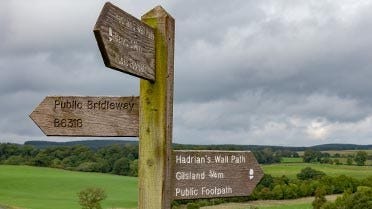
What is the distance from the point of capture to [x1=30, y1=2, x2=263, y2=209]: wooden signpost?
499 cm

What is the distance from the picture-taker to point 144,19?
202 inches

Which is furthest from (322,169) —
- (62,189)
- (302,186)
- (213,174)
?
(213,174)

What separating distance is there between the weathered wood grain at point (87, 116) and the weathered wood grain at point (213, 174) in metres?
0.48

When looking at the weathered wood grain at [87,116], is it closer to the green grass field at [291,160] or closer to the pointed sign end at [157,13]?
the pointed sign end at [157,13]

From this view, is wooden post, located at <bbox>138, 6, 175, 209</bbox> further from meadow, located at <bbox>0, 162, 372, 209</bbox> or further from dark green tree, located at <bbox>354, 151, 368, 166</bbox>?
dark green tree, located at <bbox>354, 151, 368, 166</bbox>

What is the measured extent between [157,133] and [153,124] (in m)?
0.08

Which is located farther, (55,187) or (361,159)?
(361,159)

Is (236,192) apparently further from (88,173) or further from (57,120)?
(88,173)

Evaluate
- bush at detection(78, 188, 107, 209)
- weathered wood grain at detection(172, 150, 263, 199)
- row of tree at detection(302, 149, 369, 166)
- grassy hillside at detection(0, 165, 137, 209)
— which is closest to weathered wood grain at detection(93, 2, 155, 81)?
weathered wood grain at detection(172, 150, 263, 199)

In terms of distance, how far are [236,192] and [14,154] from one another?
335 ft

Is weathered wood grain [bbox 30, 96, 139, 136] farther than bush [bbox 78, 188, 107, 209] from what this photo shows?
No

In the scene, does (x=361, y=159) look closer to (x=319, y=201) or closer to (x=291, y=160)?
(x=291, y=160)

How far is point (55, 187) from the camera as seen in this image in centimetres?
7319

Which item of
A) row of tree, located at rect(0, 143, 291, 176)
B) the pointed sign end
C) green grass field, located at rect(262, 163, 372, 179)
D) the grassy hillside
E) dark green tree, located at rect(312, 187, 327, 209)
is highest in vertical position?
row of tree, located at rect(0, 143, 291, 176)
